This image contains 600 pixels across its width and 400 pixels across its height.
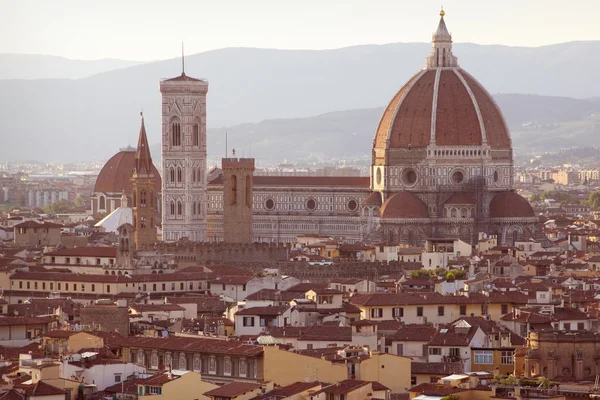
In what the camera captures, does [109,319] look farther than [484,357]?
Yes

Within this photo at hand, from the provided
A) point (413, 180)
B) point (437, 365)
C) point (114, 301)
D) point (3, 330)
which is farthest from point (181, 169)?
point (437, 365)

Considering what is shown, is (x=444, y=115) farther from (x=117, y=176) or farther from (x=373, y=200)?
(x=117, y=176)

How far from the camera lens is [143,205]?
115 metres

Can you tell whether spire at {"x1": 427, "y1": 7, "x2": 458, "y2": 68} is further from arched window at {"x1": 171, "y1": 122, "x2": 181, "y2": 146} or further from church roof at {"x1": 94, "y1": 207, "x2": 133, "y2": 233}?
church roof at {"x1": 94, "y1": 207, "x2": 133, "y2": 233}

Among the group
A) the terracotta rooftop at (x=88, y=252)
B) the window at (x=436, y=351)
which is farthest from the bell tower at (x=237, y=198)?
the window at (x=436, y=351)

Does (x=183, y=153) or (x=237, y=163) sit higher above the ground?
(x=183, y=153)

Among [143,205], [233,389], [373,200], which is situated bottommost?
[233,389]

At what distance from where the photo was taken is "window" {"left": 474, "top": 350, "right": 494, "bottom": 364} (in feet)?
174

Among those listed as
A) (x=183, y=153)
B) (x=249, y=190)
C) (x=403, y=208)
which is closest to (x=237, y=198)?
(x=249, y=190)

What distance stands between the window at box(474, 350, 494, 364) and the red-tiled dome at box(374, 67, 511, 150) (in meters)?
80.4

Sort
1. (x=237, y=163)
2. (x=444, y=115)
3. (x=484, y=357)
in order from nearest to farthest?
(x=484, y=357) → (x=237, y=163) → (x=444, y=115)

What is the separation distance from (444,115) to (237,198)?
568 inches

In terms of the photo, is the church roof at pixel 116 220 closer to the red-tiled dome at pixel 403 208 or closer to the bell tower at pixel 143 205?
the bell tower at pixel 143 205

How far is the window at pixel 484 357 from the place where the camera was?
53.1 meters
